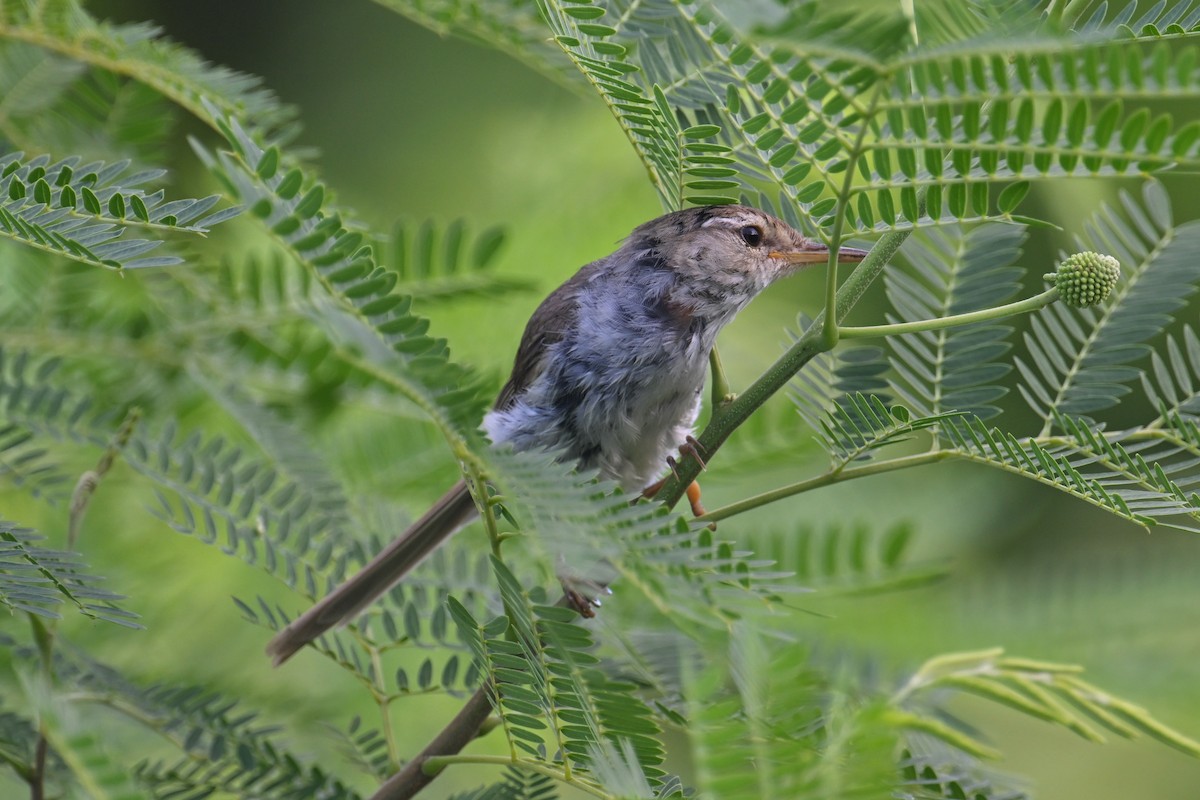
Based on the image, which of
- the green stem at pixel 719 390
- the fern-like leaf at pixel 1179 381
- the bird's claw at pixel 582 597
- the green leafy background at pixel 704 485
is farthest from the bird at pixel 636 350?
the fern-like leaf at pixel 1179 381

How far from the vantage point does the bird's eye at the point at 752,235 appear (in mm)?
2545

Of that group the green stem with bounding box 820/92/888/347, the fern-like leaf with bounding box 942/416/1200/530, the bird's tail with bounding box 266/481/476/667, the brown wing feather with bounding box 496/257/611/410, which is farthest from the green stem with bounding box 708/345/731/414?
the brown wing feather with bounding box 496/257/611/410

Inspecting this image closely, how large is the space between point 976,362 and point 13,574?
1.29m

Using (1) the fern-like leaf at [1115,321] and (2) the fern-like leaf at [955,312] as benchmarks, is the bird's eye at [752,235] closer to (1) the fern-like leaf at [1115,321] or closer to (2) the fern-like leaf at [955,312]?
(2) the fern-like leaf at [955,312]

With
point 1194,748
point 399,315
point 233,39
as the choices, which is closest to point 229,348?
point 399,315

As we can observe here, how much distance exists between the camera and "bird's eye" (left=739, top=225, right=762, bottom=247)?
8.35 feet

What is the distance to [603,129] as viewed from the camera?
3.44 meters

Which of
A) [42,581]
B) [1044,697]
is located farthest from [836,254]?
[42,581]

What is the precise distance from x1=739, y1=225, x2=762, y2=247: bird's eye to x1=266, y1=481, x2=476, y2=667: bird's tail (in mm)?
833

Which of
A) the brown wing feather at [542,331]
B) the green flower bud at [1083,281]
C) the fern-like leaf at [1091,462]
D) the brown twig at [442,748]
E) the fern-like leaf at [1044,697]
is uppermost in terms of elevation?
the green flower bud at [1083,281]

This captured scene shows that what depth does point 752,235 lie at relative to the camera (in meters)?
2.57

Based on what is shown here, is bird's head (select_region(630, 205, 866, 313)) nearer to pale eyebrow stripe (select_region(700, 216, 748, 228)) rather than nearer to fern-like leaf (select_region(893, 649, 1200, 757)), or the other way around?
pale eyebrow stripe (select_region(700, 216, 748, 228))

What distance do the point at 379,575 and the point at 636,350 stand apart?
72cm

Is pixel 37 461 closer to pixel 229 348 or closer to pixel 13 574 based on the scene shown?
pixel 229 348
